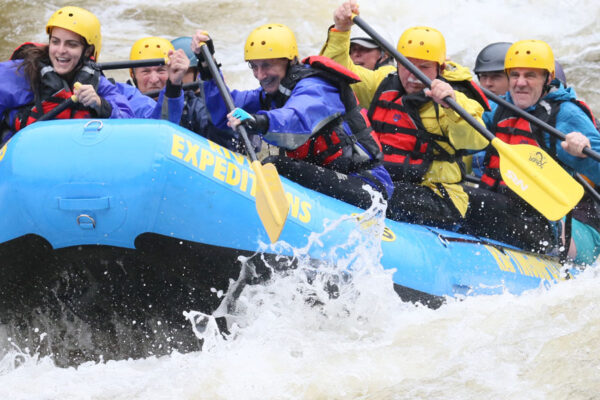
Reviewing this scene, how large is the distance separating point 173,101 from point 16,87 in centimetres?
76

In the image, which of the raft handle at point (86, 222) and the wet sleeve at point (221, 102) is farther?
the wet sleeve at point (221, 102)

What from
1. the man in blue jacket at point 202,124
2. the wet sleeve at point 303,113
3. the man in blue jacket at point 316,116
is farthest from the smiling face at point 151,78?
the wet sleeve at point 303,113

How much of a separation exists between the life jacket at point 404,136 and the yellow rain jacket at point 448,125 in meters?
0.03

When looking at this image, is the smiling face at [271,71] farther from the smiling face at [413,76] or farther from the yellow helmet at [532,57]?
the yellow helmet at [532,57]

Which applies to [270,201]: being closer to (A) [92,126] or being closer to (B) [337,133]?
(A) [92,126]

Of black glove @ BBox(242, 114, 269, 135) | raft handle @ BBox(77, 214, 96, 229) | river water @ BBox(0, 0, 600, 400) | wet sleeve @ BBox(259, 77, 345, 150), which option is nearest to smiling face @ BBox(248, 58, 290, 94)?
wet sleeve @ BBox(259, 77, 345, 150)

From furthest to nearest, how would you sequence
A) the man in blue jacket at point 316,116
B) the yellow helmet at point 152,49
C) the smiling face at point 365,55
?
1. the smiling face at point 365,55
2. the yellow helmet at point 152,49
3. the man in blue jacket at point 316,116

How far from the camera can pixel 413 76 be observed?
4473mm

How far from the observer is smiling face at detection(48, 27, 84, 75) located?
12.9 ft

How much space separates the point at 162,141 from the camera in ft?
10.3

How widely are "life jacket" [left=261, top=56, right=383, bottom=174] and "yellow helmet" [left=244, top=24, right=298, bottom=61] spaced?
0.11 m

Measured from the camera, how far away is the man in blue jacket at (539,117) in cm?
453

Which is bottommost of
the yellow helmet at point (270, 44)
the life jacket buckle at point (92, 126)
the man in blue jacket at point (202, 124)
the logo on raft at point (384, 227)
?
the logo on raft at point (384, 227)

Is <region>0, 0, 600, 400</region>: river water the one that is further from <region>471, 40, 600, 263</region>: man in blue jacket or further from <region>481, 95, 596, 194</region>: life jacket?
<region>481, 95, 596, 194</region>: life jacket
